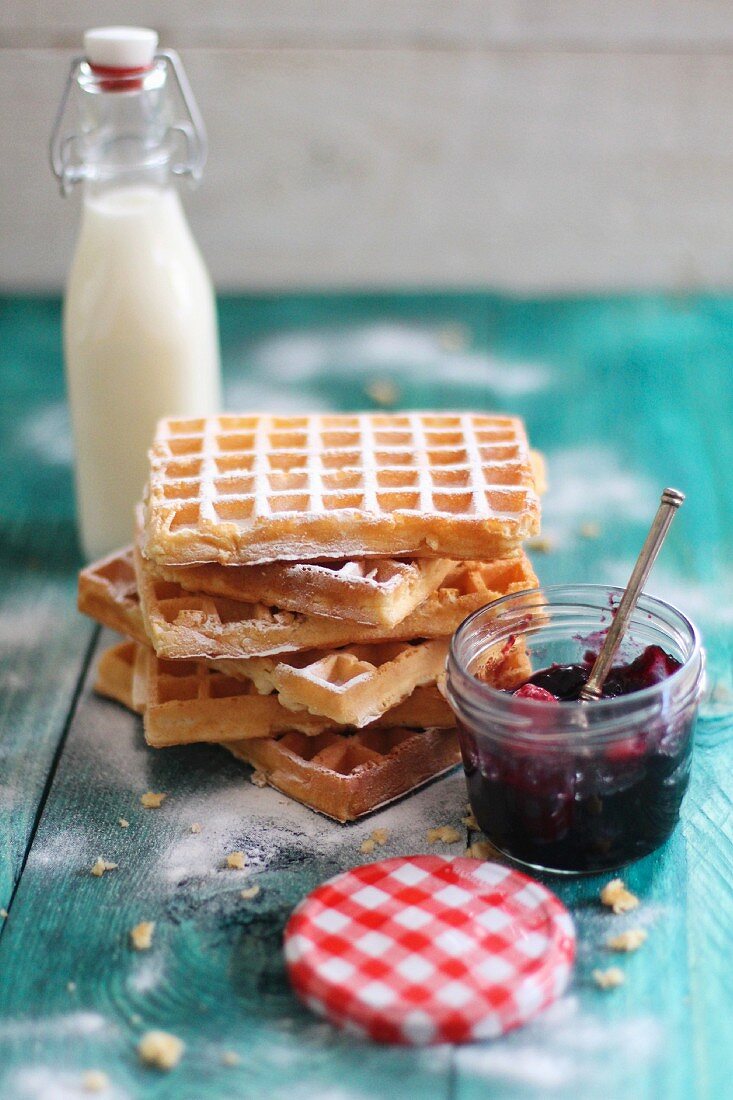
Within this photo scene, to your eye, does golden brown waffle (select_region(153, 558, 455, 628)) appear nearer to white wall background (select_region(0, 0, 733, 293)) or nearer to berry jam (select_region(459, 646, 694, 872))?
berry jam (select_region(459, 646, 694, 872))

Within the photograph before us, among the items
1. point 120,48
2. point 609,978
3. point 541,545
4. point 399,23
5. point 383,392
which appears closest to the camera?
point 609,978

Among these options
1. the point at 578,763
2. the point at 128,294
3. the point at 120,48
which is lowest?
the point at 578,763

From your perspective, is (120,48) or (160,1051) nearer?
(160,1051)

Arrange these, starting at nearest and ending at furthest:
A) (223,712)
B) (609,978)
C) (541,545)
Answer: (609,978) < (223,712) < (541,545)

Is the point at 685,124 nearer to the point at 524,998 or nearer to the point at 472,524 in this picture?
the point at 472,524

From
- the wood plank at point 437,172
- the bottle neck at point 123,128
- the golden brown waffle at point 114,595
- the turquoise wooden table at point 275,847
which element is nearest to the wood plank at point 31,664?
the turquoise wooden table at point 275,847

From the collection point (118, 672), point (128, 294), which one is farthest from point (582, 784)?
point (128, 294)

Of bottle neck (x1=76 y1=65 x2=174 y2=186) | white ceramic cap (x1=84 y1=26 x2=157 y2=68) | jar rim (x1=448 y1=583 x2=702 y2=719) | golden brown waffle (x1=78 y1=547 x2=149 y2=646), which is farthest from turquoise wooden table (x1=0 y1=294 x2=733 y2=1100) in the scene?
white ceramic cap (x1=84 y1=26 x2=157 y2=68)

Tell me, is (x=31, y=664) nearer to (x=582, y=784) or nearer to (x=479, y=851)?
(x=479, y=851)
